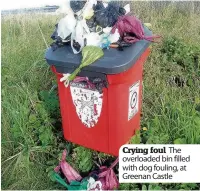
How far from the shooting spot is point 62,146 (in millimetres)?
3299

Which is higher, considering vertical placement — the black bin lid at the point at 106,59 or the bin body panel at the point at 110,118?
the black bin lid at the point at 106,59

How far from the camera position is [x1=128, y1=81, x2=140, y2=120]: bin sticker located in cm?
280

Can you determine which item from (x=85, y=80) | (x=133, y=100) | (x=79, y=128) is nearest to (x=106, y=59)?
(x=85, y=80)

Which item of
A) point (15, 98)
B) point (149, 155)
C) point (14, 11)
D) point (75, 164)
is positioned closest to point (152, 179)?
point (149, 155)

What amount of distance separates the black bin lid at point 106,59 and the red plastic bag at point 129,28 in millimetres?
47

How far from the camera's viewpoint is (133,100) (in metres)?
2.86

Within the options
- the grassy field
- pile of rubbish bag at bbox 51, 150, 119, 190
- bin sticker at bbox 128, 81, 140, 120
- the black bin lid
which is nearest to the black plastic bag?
the black bin lid

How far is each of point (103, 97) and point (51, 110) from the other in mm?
921

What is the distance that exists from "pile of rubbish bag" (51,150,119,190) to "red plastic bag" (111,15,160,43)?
3.08 ft

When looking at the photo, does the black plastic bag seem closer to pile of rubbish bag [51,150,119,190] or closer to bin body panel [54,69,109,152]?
bin body panel [54,69,109,152]

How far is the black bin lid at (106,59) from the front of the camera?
98.2 inches

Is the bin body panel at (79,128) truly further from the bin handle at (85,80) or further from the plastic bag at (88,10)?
the plastic bag at (88,10)

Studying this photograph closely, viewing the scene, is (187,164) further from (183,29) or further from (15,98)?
(183,29)
